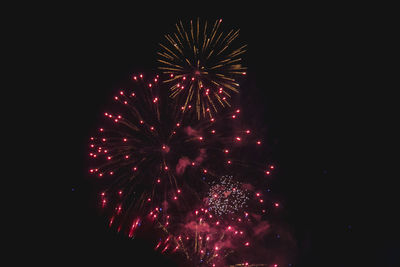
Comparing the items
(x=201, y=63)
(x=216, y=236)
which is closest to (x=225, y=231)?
(x=216, y=236)

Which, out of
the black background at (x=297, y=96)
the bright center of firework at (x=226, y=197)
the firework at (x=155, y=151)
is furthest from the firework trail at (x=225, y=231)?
the black background at (x=297, y=96)

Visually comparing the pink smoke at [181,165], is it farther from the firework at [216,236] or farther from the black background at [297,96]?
the black background at [297,96]

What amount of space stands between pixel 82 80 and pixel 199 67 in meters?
2.29

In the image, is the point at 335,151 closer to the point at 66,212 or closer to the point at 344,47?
the point at 344,47

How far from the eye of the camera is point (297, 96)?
200 inches

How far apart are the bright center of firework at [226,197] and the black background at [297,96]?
75 centimetres

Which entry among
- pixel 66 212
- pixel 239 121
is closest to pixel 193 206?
pixel 239 121

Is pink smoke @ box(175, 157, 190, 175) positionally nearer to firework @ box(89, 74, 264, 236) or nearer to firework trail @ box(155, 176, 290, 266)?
firework @ box(89, 74, 264, 236)

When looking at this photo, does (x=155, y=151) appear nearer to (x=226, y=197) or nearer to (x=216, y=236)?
(x=226, y=197)

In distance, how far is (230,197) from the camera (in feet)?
16.1

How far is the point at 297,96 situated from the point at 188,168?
2.50 metres

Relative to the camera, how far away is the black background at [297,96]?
4.87 m

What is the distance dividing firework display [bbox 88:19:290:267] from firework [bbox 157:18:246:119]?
20 millimetres

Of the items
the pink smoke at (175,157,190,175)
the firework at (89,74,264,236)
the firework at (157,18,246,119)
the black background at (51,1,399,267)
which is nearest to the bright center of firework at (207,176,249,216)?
the firework at (89,74,264,236)
